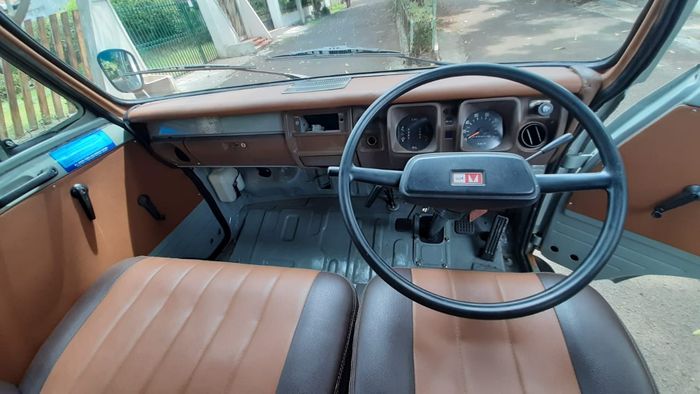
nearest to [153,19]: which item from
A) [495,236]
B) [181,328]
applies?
[181,328]

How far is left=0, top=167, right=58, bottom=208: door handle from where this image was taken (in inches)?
45.4

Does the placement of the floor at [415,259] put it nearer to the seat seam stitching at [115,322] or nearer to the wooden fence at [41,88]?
the seat seam stitching at [115,322]

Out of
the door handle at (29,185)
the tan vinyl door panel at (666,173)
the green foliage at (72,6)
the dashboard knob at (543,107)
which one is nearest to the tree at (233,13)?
the green foliage at (72,6)

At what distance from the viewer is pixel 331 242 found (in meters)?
2.14

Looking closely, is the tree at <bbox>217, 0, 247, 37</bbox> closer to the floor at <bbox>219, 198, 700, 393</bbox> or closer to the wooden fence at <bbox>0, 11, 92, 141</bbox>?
the wooden fence at <bbox>0, 11, 92, 141</bbox>

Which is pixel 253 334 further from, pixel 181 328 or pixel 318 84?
pixel 318 84

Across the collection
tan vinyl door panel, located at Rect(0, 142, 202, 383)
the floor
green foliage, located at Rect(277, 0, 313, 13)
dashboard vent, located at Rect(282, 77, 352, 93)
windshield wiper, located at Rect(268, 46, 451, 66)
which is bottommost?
the floor

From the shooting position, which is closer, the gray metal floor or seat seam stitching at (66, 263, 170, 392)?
seat seam stitching at (66, 263, 170, 392)

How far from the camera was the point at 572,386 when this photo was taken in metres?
0.88

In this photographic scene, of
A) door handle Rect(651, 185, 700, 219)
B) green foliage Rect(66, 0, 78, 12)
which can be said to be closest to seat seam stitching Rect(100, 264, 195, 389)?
green foliage Rect(66, 0, 78, 12)

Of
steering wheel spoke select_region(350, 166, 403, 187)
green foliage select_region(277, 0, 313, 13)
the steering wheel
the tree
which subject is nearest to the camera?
the steering wheel

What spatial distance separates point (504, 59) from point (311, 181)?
1.29 meters

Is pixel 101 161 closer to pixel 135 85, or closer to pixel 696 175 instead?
pixel 135 85

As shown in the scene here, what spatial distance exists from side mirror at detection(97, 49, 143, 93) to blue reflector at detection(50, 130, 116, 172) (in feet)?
0.85
